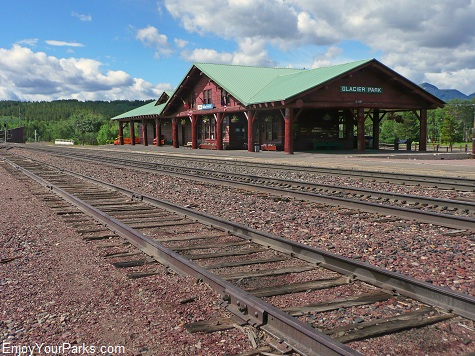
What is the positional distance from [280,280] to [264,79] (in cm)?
3541

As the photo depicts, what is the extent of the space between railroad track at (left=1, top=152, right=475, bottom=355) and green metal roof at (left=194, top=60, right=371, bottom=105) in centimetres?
2080

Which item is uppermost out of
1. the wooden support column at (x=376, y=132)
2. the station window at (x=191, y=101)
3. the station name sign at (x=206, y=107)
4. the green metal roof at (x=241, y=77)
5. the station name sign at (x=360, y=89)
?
the green metal roof at (x=241, y=77)

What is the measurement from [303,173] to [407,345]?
13390 mm

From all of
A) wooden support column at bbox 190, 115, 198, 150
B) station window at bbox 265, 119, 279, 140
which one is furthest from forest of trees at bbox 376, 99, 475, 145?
station window at bbox 265, 119, 279, 140

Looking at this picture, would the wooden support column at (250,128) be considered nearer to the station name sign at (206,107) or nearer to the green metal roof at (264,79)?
the green metal roof at (264,79)

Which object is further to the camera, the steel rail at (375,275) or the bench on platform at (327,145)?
the bench on platform at (327,145)

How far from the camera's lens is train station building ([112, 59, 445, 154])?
2848cm

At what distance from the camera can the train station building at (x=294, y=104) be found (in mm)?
28484

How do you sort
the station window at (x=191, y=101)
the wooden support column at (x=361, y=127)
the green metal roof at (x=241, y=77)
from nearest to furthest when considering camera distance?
the wooden support column at (x=361, y=127)
the green metal roof at (x=241, y=77)
the station window at (x=191, y=101)

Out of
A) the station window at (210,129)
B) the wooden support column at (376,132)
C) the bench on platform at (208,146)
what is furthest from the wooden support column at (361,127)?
the station window at (210,129)

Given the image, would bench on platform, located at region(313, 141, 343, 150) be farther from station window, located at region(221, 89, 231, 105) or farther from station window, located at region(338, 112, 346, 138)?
station window, located at region(221, 89, 231, 105)

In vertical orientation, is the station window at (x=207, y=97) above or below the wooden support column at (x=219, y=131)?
above

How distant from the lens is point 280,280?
15.4 ft

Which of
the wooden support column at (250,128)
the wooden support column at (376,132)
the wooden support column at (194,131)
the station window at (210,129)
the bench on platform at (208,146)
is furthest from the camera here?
the station window at (210,129)
